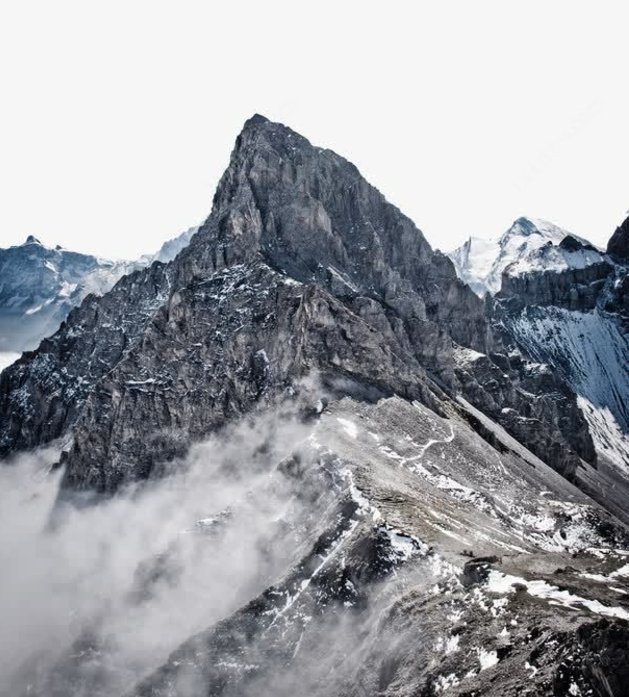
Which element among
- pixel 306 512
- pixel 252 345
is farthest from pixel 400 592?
pixel 252 345

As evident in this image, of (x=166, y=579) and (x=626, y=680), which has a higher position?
(x=626, y=680)

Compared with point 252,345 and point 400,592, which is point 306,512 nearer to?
point 400,592

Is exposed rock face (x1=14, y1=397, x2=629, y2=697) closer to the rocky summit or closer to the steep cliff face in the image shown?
the rocky summit

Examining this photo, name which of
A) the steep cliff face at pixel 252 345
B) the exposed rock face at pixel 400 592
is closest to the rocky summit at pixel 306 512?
the exposed rock face at pixel 400 592

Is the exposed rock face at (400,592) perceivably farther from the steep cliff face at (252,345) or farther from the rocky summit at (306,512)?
the steep cliff face at (252,345)

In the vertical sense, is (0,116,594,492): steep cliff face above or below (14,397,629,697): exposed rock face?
above

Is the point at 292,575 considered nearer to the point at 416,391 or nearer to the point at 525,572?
the point at 525,572

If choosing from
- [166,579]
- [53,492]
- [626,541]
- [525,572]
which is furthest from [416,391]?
[53,492]

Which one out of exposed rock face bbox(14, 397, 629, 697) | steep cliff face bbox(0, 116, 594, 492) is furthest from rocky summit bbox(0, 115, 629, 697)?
steep cliff face bbox(0, 116, 594, 492)
